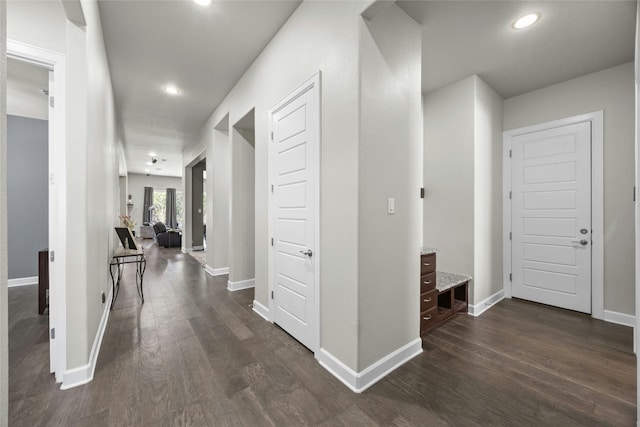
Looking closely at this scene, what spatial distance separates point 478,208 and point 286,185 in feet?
7.86

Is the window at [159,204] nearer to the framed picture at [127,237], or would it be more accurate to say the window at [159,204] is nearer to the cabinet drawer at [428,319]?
the framed picture at [127,237]

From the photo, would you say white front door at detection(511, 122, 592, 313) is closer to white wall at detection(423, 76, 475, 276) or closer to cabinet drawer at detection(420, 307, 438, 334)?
white wall at detection(423, 76, 475, 276)

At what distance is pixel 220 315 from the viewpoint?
9.80 ft

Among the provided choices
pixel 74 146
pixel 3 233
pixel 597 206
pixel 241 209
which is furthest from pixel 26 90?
pixel 597 206

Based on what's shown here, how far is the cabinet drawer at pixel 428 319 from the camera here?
8.55 ft

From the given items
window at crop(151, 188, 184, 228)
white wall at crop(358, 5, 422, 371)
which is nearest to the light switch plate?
white wall at crop(358, 5, 422, 371)

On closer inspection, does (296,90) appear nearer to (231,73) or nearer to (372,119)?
(372,119)

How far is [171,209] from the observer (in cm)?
1304

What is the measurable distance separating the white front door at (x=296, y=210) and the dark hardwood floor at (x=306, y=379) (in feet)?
0.86

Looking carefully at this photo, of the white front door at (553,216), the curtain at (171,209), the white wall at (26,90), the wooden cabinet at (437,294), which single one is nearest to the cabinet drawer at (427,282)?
the wooden cabinet at (437,294)

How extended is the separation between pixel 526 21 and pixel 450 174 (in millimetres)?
1611

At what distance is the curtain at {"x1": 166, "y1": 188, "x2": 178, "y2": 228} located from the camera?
12962 mm

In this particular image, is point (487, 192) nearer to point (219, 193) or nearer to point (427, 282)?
point (427, 282)

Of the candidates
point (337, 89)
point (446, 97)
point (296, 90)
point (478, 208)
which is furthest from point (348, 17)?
point (478, 208)
